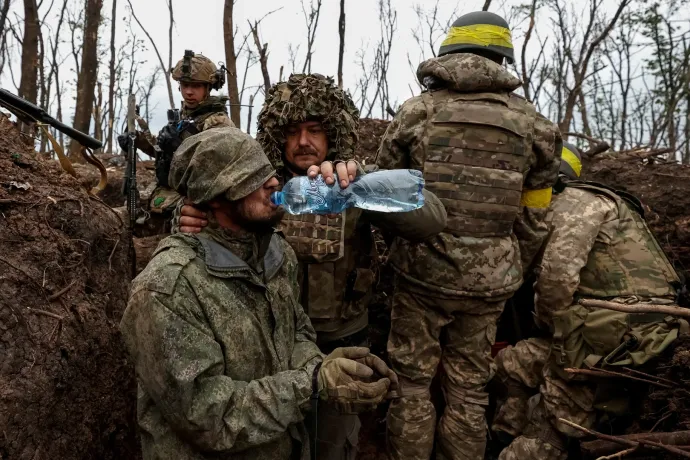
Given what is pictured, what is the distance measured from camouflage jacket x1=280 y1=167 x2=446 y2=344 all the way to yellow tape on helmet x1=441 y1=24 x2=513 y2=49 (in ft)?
4.31

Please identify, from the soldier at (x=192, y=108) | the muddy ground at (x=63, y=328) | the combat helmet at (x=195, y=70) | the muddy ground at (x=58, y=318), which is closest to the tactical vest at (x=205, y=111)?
the soldier at (x=192, y=108)

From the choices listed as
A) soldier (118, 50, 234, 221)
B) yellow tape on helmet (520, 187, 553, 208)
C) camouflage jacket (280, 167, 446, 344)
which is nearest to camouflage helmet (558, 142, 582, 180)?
yellow tape on helmet (520, 187, 553, 208)

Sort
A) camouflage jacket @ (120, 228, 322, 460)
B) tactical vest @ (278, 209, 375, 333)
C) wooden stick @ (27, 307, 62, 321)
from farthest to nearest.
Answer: tactical vest @ (278, 209, 375, 333), wooden stick @ (27, 307, 62, 321), camouflage jacket @ (120, 228, 322, 460)

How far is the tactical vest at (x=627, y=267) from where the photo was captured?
339 cm

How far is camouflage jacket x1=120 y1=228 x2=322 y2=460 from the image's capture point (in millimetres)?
1722

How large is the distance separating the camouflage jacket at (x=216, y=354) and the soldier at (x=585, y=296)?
6.32 feet

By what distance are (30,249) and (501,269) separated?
2.52 meters

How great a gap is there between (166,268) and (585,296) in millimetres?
2785

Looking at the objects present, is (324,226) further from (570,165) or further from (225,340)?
(570,165)

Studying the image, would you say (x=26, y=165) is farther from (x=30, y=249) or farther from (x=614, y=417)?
(x=614, y=417)

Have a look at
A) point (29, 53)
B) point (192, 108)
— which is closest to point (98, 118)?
point (29, 53)

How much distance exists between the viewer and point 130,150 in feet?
16.2

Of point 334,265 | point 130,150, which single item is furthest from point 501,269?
point 130,150

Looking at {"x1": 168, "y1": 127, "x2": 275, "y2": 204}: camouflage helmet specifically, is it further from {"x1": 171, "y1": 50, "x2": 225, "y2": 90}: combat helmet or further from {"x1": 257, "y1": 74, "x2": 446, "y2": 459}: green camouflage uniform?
{"x1": 171, "y1": 50, "x2": 225, "y2": 90}: combat helmet
